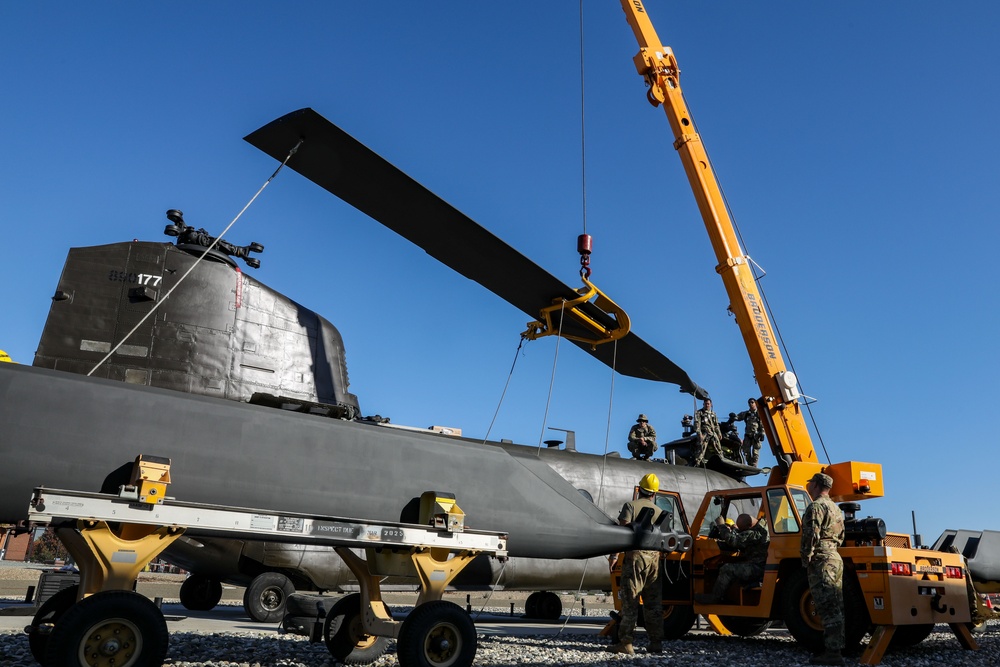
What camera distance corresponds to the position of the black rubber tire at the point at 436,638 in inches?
217

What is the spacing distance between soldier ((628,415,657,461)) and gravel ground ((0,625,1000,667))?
778 centimetres

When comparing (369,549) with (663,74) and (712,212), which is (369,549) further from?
(663,74)

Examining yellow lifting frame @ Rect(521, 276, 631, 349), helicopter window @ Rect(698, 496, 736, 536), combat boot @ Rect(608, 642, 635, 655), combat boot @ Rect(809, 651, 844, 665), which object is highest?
yellow lifting frame @ Rect(521, 276, 631, 349)

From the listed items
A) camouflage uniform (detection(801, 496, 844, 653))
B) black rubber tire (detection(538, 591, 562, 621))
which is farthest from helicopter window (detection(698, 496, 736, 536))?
black rubber tire (detection(538, 591, 562, 621))

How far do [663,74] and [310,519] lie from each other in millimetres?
11661

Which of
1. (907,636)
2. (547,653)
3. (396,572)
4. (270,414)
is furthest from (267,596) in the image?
(907,636)

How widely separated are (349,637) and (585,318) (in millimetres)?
5866

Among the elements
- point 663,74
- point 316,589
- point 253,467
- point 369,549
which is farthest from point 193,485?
point 663,74

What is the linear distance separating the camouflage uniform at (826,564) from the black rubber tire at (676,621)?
7.22ft

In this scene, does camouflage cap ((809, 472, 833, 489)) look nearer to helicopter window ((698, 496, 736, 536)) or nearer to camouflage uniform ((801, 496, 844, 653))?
camouflage uniform ((801, 496, 844, 653))

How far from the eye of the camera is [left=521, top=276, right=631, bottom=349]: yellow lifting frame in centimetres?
1078

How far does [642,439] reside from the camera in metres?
18.0

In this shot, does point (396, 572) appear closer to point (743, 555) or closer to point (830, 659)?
point (830, 659)

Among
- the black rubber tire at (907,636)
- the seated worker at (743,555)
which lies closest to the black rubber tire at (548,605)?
the seated worker at (743,555)
